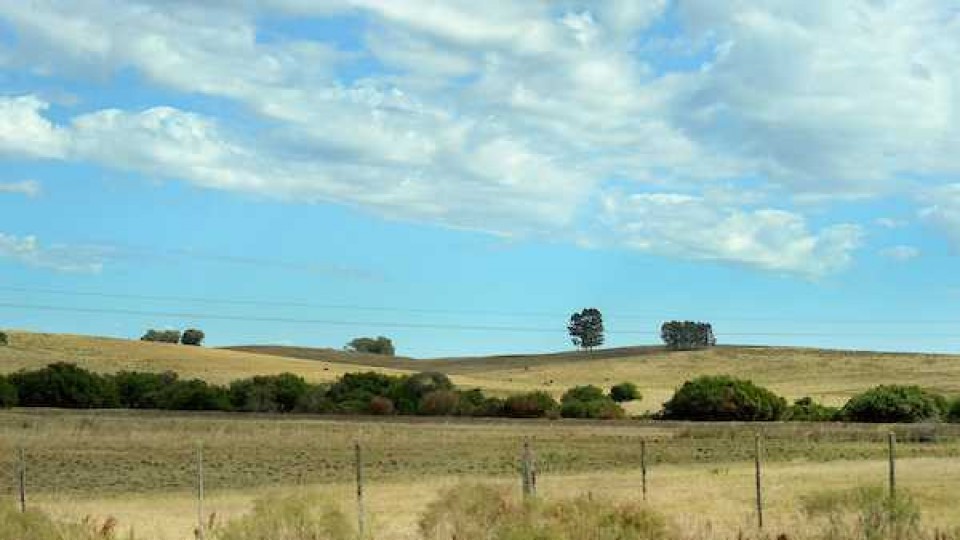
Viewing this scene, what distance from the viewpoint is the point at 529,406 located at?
83188mm

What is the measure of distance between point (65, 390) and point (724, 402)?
144ft

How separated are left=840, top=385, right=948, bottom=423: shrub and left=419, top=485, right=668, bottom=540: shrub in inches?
2301

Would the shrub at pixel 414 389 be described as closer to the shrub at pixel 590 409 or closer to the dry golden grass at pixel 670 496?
the shrub at pixel 590 409

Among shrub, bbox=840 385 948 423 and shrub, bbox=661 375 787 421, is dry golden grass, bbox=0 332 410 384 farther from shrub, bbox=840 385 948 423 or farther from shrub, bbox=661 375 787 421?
shrub, bbox=840 385 948 423

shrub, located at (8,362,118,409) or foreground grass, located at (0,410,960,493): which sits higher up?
shrub, located at (8,362,118,409)

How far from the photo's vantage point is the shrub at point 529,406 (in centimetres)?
8262

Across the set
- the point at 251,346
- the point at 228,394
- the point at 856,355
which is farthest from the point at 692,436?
the point at 251,346

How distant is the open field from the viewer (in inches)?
1143

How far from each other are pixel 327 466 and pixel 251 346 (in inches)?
5123

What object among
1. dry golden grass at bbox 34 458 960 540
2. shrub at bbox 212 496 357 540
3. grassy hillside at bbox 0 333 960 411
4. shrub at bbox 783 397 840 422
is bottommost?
dry golden grass at bbox 34 458 960 540

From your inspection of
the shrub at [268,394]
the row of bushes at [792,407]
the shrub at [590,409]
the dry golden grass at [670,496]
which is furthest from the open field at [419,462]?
the shrub at [268,394]

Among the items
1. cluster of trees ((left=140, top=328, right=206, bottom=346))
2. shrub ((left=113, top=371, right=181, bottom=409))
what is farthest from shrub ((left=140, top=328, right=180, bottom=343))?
shrub ((left=113, top=371, right=181, bottom=409))

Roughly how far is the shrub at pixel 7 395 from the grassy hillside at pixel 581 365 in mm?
18604

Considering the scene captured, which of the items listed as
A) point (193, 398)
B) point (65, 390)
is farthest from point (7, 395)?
point (193, 398)
